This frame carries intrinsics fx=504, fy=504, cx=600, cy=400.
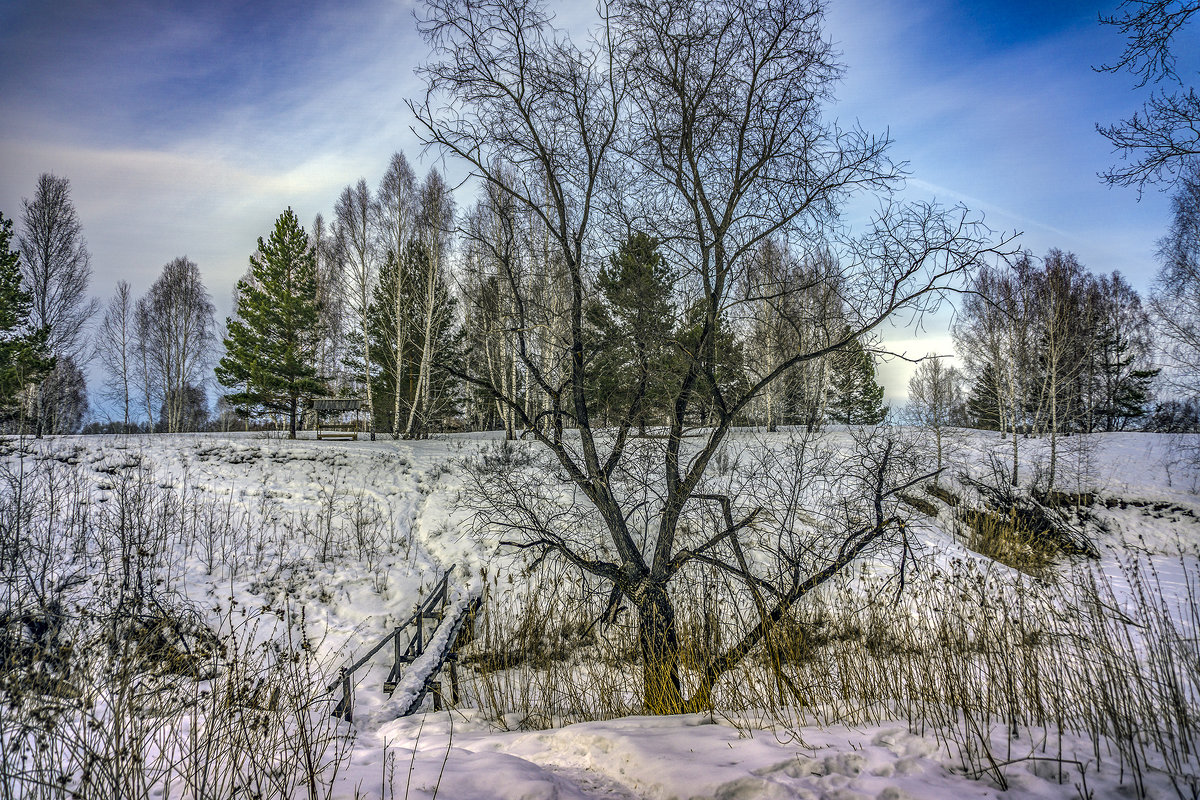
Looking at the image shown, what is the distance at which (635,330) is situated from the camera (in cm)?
543

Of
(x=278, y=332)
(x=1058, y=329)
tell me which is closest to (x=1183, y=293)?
(x=1058, y=329)

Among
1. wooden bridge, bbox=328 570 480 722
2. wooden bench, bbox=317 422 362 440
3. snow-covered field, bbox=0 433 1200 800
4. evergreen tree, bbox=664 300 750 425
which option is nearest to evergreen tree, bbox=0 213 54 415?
snow-covered field, bbox=0 433 1200 800

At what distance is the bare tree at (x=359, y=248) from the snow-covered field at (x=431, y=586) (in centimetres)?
505

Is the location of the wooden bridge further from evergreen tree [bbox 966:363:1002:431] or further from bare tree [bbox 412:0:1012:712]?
evergreen tree [bbox 966:363:1002:431]

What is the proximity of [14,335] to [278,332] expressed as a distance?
22.9 feet

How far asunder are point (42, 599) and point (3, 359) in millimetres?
14622

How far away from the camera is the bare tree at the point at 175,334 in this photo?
2464 cm

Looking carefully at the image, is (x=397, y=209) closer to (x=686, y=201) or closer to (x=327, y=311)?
(x=327, y=311)

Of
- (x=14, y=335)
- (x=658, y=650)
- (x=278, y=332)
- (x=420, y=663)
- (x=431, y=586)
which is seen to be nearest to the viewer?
(x=658, y=650)

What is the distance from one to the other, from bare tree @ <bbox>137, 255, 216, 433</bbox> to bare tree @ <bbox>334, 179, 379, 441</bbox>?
13.7 metres

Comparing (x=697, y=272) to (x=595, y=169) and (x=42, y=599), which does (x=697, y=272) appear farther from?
(x=42, y=599)

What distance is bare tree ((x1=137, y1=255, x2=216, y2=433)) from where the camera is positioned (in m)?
24.6

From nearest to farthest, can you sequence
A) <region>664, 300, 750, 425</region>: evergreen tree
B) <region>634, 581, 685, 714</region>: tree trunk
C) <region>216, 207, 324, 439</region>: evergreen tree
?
1. <region>634, 581, 685, 714</region>: tree trunk
2. <region>664, 300, 750, 425</region>: evergreen tree
3. <region>216, 207, 324, 439</region>: evergreen tree

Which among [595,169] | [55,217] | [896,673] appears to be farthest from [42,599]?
[55,217]
